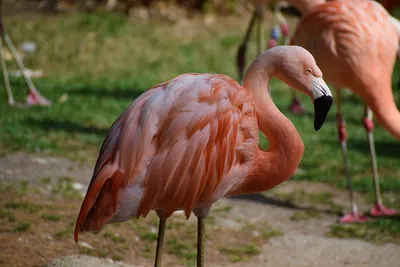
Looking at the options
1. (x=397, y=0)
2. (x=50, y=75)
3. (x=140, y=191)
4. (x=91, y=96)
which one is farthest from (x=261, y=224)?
(x=50, y=75)

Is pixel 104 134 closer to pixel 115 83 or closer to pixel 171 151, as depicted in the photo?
pixel 115 83

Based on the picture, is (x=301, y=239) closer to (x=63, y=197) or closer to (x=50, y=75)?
(x=63, y=197)

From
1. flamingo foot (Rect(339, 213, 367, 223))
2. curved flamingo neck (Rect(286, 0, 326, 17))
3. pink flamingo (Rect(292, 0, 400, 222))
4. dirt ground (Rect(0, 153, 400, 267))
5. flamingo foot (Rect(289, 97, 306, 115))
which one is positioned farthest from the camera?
flamingo foot (Rect(289, 97, 306, 115))

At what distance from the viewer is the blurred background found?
4.14 metres

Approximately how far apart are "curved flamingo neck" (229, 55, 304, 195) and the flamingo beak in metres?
0.14

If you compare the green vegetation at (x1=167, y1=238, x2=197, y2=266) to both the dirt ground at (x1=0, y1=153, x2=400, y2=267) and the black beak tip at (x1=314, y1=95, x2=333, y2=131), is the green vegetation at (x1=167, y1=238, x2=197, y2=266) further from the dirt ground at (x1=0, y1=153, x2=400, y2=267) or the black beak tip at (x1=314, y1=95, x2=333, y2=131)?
the black beak tip at (x1=314, y1=95, x2=333, y2=131)

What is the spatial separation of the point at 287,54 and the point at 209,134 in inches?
21.1

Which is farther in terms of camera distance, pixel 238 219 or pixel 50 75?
pixel 50 75

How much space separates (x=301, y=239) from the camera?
4.42 metres

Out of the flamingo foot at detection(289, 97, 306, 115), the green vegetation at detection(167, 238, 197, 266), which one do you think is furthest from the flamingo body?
the flamingo foot at detection(289, 97, 306, 115)

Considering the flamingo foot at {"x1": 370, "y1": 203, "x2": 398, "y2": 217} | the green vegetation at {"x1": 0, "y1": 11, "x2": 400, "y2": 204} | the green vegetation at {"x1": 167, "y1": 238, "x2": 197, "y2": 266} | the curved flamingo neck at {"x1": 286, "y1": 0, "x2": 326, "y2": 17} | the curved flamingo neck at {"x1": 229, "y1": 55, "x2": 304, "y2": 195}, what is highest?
the curved flamingo neck at {"x1": 229, "y1": 55, "x2": 304, "y2": 195}

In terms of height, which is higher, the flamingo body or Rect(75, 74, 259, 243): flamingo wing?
Rect(75, 74, 259, 243): flamingo wing

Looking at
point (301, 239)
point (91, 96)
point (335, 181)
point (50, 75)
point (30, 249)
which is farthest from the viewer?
point (50, 75)

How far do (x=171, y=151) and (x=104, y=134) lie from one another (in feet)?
11.5
